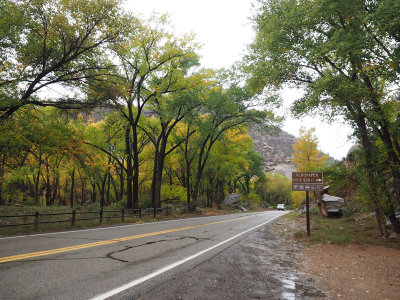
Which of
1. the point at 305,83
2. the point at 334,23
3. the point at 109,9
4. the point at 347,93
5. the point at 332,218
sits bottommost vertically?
the point at 332,218

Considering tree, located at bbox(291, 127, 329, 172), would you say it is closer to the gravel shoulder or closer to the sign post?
the sign post

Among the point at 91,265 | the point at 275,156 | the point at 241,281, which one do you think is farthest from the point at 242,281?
the point at 275,156

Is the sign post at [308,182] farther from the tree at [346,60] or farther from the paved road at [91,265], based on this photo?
the paved road at [91,265]

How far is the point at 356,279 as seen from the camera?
5109 millimetres

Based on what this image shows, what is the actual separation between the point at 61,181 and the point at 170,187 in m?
25.4

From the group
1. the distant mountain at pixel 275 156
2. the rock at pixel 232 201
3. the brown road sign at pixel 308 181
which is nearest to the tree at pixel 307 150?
the rock at pixel 232 201

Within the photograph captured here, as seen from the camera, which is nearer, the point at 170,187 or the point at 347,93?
the point at 347,93

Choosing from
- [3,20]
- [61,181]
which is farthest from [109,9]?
[61,181]

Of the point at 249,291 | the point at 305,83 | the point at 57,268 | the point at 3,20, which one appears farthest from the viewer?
the point at 305,83

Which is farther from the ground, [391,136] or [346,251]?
[391,136]

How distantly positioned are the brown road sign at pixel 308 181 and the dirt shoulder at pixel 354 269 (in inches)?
97.3

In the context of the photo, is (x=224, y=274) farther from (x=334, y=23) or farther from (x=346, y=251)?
(x=334, y=23)

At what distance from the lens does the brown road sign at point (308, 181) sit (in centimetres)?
1029

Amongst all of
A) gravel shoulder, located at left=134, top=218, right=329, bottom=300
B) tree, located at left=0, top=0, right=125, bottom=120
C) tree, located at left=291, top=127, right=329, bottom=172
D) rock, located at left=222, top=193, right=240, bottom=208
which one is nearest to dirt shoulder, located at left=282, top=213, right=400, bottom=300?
gravel shoulder, located at left=134, top=218, right=329, bottom=300
